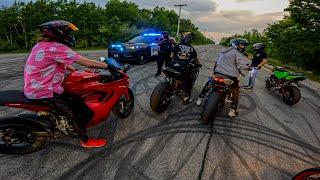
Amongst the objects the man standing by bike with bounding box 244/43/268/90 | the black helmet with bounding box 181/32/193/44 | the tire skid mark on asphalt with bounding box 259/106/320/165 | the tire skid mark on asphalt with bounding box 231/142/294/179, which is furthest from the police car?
the tire skid mark on asphalt with bounding box 231/142/294/179

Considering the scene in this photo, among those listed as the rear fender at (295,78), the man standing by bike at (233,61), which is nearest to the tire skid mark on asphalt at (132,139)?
the man standing by bike at (233,61)

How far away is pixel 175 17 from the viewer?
443 feet

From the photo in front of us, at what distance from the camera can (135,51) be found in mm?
15547

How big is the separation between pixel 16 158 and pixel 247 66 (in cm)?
489

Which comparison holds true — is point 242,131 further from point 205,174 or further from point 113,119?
point 113,119

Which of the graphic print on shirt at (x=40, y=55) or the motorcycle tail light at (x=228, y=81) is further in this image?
the motorcycle tail light at (x=228, y=81)

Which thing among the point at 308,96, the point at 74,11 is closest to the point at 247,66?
the point at 308,96

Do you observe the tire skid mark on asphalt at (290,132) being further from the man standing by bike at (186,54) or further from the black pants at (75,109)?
the black pants at (75,109)

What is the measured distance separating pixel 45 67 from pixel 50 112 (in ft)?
2.33

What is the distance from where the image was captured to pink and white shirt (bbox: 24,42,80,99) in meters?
4.38

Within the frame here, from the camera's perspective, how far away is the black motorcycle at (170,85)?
23.2 feet

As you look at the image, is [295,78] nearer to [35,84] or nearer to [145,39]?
[35,84]

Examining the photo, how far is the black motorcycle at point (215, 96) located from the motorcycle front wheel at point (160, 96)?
3.10ft

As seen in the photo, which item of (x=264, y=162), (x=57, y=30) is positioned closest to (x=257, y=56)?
(x=264, y=162)
